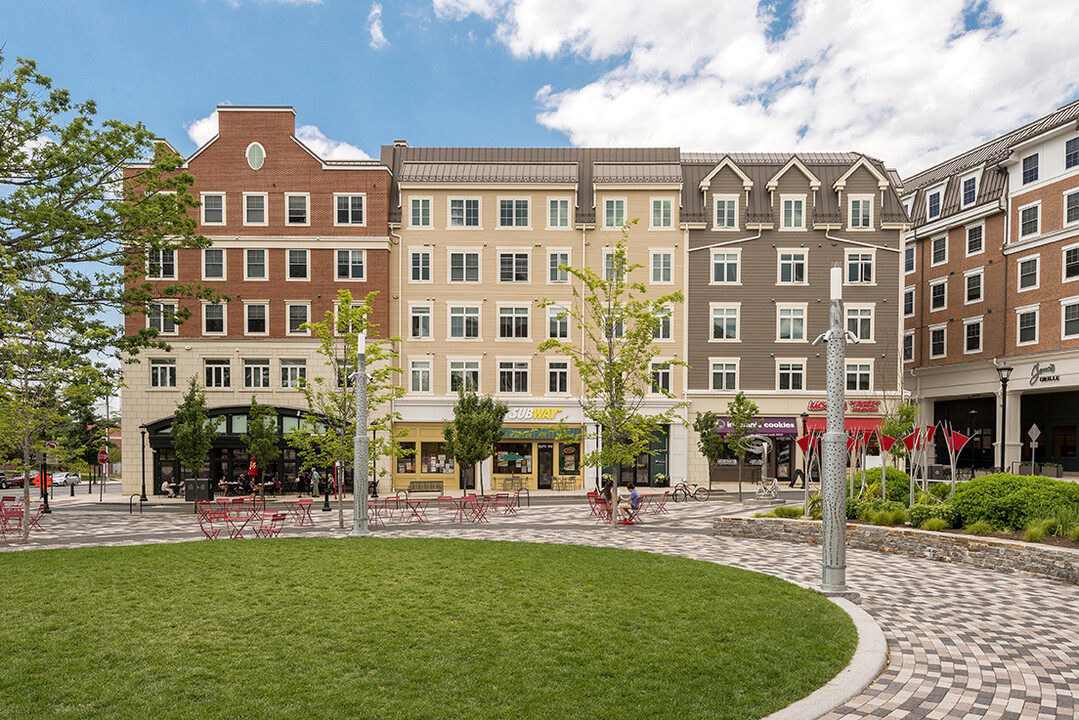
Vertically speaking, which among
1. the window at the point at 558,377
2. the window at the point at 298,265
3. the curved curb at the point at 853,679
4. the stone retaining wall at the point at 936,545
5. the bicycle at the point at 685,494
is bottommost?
the bicycle at the point at 685,494

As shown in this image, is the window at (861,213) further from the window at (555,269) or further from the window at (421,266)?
the window at (421,266)

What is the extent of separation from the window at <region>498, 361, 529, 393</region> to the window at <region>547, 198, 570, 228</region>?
8.16 m

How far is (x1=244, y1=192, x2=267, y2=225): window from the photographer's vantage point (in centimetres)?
3744

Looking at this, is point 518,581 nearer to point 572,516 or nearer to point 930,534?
point 930,534

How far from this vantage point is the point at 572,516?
2477 centimetres

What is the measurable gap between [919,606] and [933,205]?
42893 millimetres

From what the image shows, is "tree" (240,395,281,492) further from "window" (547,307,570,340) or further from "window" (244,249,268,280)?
"window" (547,307,570,340)

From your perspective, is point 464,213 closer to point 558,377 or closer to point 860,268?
point 558,377

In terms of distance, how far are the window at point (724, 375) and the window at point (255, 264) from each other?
25628 millimetres

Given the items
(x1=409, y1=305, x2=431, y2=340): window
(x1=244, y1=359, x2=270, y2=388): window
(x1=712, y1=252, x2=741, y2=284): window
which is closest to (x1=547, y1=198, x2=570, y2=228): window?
(x1=409, y1=305, x2=431, y2=340): window

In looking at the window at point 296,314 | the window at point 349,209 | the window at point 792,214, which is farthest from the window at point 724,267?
the window at point 296,314

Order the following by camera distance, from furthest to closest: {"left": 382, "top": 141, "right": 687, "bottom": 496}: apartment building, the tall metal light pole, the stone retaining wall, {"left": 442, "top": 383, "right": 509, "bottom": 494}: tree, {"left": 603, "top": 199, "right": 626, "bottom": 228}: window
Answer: {"left": 603, "top": 199, "right": 626, "bottom": 228}: window, {"left": 382, "top": 141, "right": 687, "bottom": 496}: apartment building, {"left": 442, "top": 383, "right": 509, "bottom": 494}: tree, the tall metal light pole, the stone retaining wall

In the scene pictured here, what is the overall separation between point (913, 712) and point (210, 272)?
3864 cm

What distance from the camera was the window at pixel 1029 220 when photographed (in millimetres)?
37938
